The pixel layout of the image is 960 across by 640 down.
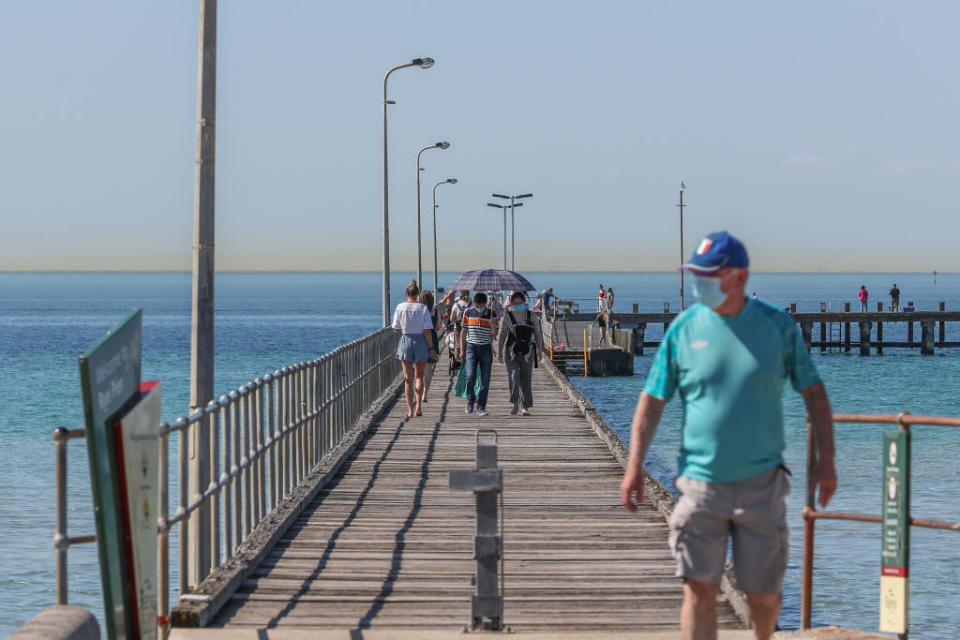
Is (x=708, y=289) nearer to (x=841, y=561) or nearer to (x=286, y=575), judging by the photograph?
(x=286, y=575)

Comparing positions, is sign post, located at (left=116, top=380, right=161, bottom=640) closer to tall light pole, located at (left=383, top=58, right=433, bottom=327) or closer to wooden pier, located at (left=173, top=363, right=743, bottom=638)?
wooden pier, located at (left=173, top=363, right=743, bottom=638)

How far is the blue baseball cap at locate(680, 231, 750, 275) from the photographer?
4.77 metres

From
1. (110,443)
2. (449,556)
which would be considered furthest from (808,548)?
(110,443)

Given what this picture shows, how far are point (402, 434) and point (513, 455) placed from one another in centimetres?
260

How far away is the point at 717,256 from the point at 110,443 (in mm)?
2394

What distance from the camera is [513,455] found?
14.7 m

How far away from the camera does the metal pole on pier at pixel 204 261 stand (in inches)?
306

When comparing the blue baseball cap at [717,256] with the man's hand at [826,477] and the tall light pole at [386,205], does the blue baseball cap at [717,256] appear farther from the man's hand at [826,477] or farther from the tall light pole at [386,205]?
the tall light pole at [386,205]

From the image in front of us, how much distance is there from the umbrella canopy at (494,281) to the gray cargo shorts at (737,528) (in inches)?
1024

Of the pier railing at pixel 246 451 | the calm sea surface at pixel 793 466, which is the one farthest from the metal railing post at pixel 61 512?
the calm sea surface at pixel 793 466

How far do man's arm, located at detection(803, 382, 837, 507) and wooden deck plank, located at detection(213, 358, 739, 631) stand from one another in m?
2.23

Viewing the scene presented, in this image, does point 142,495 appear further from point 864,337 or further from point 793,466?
point 864,337

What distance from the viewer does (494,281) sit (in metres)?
32.4

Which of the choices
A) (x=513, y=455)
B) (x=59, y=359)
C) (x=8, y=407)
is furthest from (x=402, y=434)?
(x=59, y=359)
